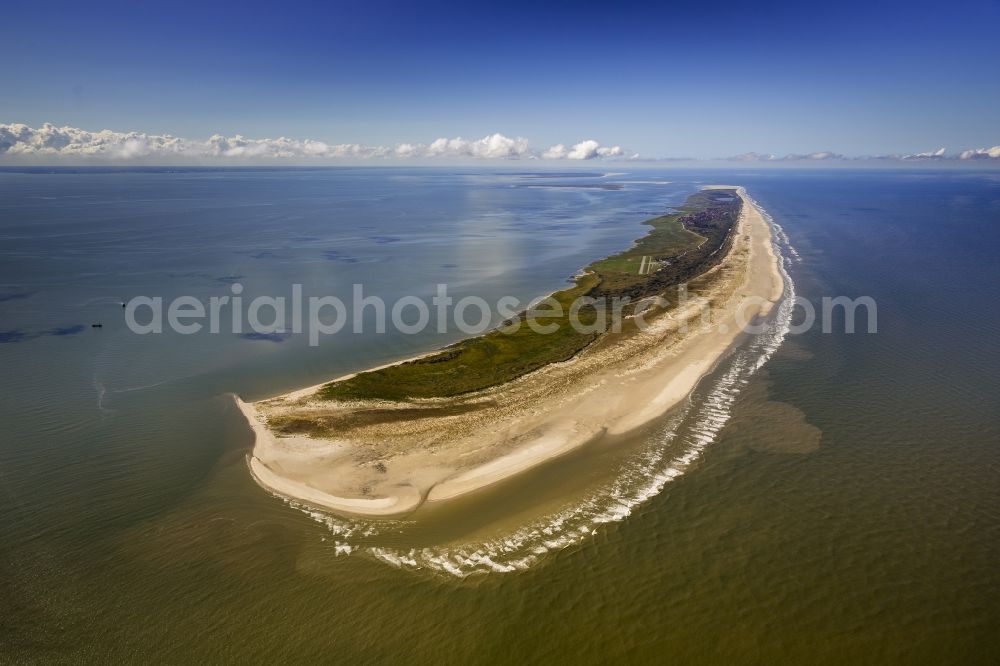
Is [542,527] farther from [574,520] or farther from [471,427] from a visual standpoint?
[471,427]

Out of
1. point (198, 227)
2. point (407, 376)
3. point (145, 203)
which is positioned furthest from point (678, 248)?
point (145, 203)

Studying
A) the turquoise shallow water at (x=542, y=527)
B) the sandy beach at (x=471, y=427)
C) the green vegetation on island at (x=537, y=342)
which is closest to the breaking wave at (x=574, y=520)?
the turquoise shallow water at (x=542, y=527)

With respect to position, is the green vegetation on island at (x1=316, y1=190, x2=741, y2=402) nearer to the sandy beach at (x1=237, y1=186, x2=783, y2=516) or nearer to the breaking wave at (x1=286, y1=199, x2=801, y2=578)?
the sandy beach at (x1=237, y1=186, x2=783, y2=516)

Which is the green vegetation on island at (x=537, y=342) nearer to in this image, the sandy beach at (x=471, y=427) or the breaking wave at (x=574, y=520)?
the sandy beach at (x=471, y=427)

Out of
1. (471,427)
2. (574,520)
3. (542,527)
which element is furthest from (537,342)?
(542,527)

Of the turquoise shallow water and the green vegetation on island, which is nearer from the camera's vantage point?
the turquoise shallow water

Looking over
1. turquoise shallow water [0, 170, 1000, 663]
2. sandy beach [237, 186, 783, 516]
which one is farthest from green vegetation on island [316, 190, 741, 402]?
turquoise shallow water [0, 170, 1000, 663]
